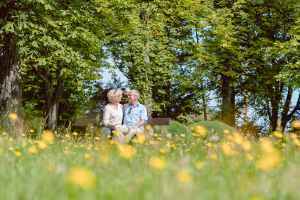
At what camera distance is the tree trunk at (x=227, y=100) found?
1059 inches

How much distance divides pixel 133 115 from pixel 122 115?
0.67 ft

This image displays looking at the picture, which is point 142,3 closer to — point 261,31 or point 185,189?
point 261,31

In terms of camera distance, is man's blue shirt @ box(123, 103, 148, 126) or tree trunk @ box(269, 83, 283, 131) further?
tree trunk @ box(269, 83, 283, 131)

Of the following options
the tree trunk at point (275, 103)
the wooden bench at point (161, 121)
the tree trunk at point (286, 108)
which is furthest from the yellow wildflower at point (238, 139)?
the tree trunk at point (286, 108)

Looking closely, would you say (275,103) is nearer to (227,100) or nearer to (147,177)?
(227,100)

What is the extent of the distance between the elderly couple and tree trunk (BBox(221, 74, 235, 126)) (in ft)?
53.4

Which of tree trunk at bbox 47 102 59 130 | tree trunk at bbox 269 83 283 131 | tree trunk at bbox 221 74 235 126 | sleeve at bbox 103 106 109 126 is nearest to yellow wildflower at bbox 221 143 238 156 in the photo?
sleeve at bbox 103 106 109 126

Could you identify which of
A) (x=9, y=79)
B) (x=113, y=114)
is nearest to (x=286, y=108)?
(x=9, y=79)

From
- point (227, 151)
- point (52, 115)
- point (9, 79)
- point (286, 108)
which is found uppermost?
point (9, 79)

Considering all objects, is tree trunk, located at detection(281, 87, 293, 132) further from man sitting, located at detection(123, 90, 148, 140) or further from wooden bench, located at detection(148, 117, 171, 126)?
man sitting, located at detection(123, 90, 148, 140)

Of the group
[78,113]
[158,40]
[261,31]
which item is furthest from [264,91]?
[78,113]

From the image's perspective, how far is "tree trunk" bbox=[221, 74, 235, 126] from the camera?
2691cm

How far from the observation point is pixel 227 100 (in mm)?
27859

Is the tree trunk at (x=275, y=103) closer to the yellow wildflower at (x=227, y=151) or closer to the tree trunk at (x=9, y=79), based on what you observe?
the tree trunk at (x=9, y=79)
